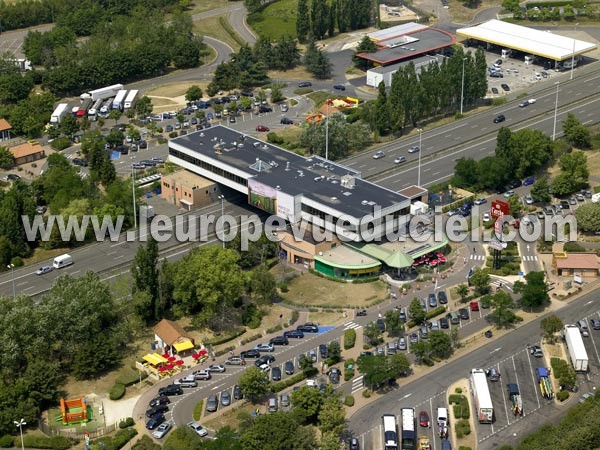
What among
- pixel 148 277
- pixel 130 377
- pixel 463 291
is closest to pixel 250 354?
pixel 130 377

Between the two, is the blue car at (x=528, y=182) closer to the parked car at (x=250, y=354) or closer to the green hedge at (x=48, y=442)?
the parked car at (x=250, y=354)

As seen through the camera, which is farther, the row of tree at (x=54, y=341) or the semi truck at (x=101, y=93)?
the semi truck at (x=101, y=93)

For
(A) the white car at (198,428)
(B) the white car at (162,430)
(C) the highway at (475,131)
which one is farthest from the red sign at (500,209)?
(B) the white car at (162,430)

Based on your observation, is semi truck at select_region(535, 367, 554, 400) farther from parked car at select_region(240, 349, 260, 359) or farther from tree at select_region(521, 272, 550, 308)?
parked car at select_region(240, 349, 260, 359)

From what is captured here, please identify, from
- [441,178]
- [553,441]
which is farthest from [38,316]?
[441,178]

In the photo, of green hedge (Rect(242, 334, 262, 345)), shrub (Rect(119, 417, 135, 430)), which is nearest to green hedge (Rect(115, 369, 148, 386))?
shrub (Rect(119, 417, 135, 430))

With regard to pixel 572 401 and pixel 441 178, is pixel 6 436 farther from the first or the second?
pixel 441 178
